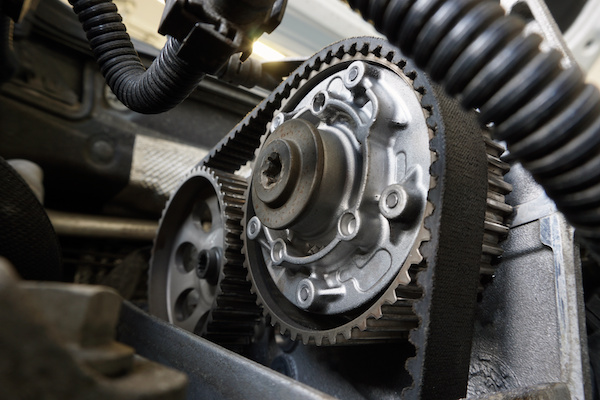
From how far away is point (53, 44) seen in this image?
1.94m

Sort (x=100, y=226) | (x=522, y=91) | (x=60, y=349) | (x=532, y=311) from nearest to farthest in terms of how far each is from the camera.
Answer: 1. (x=60, y=349)
2. (x=522, y=91)
3. (x=532, y=311)
4. (x=100, y=226)

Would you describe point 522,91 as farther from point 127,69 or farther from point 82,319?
point 127,69

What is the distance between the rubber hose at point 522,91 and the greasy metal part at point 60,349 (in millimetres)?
437

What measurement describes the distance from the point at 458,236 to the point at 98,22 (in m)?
0.90

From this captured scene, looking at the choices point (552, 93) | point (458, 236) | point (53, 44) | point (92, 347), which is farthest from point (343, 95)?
point (53, 44)

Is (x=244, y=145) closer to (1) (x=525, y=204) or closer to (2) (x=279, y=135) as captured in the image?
(2) (x=279, y=135)

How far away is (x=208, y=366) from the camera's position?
76 centimetres

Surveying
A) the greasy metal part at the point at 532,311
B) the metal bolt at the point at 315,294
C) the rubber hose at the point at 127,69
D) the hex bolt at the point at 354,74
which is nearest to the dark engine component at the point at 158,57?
the rubber hose at the point at 127,69

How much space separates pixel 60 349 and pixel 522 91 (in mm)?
498

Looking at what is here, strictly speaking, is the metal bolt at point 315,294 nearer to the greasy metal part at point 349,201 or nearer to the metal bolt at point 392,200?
the greasy metal part at point 349,201

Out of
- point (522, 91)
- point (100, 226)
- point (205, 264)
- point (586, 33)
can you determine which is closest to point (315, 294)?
point (205, 264)

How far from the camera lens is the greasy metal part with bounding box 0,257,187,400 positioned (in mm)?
333

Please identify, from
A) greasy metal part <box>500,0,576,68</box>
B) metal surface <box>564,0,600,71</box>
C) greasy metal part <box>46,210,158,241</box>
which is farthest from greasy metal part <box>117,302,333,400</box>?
metal surface <box>564,0,600,71</box>

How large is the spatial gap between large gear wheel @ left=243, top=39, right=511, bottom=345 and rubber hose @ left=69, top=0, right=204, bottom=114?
8.9 inches
